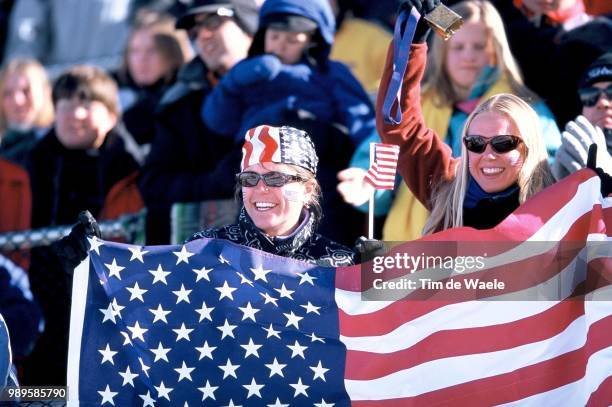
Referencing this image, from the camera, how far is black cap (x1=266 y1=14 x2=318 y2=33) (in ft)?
31.7

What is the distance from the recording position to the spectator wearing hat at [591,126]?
26.3 feet

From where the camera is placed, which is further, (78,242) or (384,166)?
(384,166)

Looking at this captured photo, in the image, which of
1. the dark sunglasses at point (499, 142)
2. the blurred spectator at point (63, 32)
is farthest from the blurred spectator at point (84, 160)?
the dark sunglasses at point (499, 142)

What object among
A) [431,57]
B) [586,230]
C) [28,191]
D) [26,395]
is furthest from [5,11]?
[586,230]

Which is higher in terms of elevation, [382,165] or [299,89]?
[299,89]

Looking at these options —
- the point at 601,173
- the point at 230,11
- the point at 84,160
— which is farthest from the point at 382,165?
the point at 84,160

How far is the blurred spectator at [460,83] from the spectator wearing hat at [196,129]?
1050 millimetres

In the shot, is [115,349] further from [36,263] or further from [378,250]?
[36,263]

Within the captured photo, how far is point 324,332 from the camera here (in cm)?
734

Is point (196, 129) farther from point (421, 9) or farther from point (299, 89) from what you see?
point (421, 9)

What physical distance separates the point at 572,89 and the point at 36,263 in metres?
3.25

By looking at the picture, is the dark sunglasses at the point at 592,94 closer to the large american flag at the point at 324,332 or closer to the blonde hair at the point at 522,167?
the blonde hair at the point at 522,167

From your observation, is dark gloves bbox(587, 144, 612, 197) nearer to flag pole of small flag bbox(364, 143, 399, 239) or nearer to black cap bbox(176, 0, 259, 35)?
flag pole of small flag bbox(364, 143, 399, 239)

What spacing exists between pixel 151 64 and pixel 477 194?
407 cm
